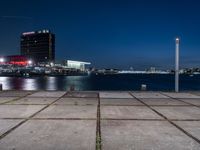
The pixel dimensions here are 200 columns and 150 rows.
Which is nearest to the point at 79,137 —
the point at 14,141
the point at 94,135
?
the point at 94,135

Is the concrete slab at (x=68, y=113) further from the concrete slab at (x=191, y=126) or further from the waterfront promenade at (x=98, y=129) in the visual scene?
the concrete slab at (x=191, y=126)

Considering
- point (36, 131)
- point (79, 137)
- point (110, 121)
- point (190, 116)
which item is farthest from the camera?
point (190, 116)

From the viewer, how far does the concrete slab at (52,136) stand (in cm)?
648

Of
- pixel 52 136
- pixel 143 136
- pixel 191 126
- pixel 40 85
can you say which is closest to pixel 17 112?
pixel 52 136

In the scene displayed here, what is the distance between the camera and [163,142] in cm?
691

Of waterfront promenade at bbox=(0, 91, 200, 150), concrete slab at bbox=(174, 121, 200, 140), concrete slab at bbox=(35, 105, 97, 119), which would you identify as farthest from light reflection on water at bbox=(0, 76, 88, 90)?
concrete slab at bbox=(174, 121, 200, 140)

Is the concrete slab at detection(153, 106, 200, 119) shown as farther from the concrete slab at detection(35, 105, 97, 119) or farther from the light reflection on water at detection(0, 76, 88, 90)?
the light reflection on water at detection(0, 76, 88, 90)

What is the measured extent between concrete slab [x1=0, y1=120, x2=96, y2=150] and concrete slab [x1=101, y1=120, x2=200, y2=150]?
0.50 meters

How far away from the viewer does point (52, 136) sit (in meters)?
7.41

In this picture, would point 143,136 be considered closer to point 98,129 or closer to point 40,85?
point 98,129

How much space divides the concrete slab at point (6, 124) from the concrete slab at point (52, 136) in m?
0.37

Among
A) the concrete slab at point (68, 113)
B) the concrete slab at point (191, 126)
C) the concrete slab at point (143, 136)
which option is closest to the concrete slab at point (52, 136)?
the concrete slab at point (143, 136)

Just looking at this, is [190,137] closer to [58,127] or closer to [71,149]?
[71,149]

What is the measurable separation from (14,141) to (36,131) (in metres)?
1.12
